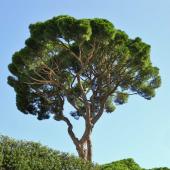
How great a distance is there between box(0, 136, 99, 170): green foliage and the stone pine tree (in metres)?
8.12

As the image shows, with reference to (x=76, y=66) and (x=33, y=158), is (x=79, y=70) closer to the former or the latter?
(x=76, y=66)

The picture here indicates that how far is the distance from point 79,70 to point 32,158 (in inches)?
447

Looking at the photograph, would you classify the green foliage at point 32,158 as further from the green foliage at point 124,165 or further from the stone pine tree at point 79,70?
the stone pine tree at point 79,70

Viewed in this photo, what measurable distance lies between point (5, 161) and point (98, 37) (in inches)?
428

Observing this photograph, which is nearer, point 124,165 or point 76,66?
point 124,165

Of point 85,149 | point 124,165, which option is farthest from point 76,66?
point 124,165

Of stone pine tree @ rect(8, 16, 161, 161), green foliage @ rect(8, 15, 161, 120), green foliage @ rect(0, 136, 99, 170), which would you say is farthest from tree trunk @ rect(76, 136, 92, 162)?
green foliage @ rect(0, 136, 99, 170)

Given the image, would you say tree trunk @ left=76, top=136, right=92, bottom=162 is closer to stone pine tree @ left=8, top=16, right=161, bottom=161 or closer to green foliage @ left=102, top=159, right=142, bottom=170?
stone pine tree @ left=8, top=16, right=161, bottom=161

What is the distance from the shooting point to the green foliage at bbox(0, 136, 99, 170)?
1141cm

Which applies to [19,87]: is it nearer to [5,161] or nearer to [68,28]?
[68,28]

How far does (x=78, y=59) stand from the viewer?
869 inches

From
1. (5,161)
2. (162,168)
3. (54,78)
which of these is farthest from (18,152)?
(54,78)

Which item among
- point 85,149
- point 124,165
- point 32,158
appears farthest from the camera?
point 85,149

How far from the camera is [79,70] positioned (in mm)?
23250
